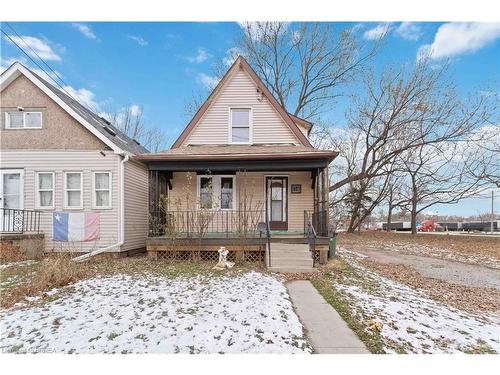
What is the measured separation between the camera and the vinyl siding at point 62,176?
10.5 metres


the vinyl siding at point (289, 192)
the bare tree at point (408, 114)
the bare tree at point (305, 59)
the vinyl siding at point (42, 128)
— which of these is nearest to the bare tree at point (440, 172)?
the bare tree at point (408, 114)

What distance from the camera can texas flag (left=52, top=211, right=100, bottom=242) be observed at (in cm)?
1039

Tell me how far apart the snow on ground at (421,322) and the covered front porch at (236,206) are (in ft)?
9.82

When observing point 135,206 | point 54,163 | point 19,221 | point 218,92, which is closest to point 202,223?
point 135,206

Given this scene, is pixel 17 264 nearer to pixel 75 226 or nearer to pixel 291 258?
pixel 75 226

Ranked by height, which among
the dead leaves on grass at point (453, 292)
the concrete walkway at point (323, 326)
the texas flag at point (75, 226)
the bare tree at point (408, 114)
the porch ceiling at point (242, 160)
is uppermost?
the bare tree at point (408, 114)

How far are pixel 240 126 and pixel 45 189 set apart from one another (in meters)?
7.79

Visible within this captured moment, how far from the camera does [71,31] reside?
8609 mm

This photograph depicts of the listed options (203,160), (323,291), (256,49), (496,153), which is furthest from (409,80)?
(323,291)

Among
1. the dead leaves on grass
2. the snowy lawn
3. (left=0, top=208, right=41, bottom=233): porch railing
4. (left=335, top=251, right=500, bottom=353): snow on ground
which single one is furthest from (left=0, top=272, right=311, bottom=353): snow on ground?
(left=0, top=208, right=41, bottom=233): porch railing

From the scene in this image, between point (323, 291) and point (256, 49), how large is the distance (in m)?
23.4

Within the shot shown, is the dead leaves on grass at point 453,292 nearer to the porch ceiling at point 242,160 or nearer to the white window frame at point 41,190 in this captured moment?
the porch ceiling at point 242,160

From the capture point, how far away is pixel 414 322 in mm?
4605

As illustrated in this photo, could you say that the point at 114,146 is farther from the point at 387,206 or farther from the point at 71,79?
the point at 387,206
